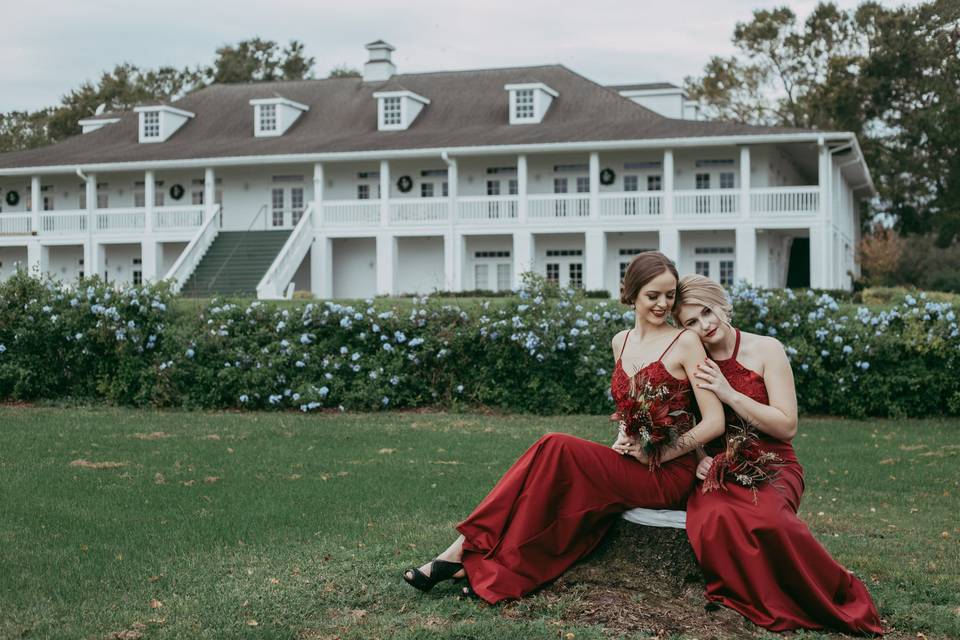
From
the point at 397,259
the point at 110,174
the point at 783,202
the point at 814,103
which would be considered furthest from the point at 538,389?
the point at 814,103

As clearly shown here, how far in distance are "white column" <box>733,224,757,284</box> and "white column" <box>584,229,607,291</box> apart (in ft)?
11.9

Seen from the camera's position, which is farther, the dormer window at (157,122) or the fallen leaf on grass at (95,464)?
the dormer window at (157,122)

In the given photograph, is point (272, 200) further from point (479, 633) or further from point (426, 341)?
point (479, 633)

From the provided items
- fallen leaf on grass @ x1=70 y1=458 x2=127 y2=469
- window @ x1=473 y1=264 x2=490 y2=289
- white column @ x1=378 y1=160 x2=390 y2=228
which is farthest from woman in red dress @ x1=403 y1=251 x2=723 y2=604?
window @ x1=473 y1=264 x2=490 y2=289

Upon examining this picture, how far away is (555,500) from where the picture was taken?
5.33 metres

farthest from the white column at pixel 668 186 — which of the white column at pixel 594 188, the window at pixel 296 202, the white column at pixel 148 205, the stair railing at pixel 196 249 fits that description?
the white column at pixel 148 205

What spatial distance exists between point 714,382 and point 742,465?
1.31ft

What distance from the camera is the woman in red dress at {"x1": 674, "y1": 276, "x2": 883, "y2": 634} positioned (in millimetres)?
4973

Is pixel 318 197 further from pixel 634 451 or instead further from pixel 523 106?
pixel 634 451

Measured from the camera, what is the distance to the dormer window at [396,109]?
3553 cm

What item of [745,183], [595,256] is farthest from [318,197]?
[745,183]

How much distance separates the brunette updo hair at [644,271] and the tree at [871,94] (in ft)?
127

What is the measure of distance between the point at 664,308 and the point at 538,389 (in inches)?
326

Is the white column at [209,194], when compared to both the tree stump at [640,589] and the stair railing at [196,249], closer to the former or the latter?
the stair railing at [196,249]
